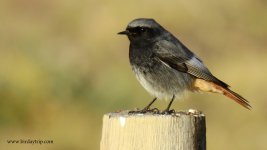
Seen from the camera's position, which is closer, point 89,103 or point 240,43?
point 89,103

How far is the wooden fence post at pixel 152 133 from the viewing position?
16.9 feet

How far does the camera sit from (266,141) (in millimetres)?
10914

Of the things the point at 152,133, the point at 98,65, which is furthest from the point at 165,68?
the point at 98,65

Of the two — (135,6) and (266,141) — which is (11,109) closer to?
(266,141)

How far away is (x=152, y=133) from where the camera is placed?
17.0ft

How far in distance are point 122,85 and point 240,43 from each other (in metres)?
3.50

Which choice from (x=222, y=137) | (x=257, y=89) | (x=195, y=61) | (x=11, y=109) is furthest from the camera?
(x=257, y=89)

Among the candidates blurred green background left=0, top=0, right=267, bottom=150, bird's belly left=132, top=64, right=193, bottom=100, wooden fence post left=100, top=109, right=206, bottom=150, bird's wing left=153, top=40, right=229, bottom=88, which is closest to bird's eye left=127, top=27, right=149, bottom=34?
bird's wing left=153, top=40, right=229, bottom=88

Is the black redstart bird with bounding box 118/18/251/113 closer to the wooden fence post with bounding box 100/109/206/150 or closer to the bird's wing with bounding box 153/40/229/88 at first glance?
the bird's wing with bounding box 153/40/229/88

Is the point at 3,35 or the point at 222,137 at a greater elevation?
the point at 3,35

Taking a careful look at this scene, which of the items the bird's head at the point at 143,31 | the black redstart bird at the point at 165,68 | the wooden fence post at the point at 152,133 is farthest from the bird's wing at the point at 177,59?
the wooden fence post at the point at 152,133

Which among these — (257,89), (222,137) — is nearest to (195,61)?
(222,137)

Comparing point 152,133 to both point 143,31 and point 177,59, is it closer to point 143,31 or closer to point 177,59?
point 177,59

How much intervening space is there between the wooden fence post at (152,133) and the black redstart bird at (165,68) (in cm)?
268
